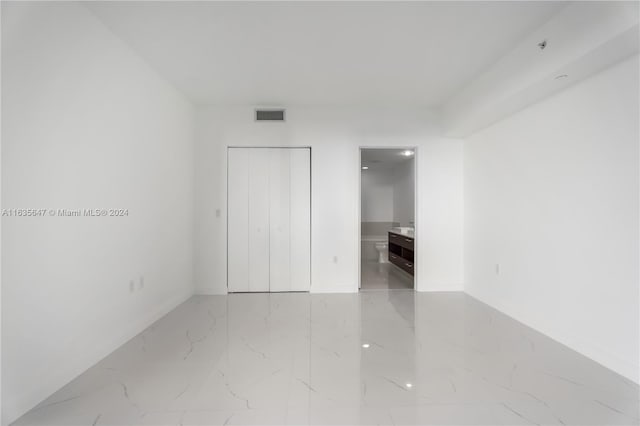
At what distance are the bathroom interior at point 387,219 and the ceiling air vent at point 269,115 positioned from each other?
1.56 meters

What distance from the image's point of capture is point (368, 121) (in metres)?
3.83

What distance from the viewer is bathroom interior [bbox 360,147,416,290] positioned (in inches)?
186

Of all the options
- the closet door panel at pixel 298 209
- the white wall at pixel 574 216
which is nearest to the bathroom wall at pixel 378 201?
the closet door panel at pixel 298 209

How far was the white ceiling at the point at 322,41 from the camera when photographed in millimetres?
1968

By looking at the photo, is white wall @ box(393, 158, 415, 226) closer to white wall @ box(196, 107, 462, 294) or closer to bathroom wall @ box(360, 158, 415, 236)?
bathroom wall @ box(360, 158, 415, 236)

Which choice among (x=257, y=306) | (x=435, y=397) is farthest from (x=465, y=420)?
(x=257, y=306)

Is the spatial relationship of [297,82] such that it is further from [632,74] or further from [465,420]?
[465,420]

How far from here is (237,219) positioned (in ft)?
12.4

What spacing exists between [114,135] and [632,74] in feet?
12.7

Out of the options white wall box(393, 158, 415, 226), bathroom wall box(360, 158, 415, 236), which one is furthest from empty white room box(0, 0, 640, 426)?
bathroom wall box(360, 158, 415, 236)

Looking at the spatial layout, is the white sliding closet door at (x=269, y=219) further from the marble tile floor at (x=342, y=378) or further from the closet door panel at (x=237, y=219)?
the marble tile floor at (x=342, y=378)

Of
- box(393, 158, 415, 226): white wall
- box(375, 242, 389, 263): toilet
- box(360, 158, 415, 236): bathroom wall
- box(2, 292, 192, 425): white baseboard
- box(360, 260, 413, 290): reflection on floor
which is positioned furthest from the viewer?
box(360, 158, 415, 236): bathroom wall

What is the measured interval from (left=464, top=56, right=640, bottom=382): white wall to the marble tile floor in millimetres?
238

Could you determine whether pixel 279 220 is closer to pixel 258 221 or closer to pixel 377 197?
pixel 258 221
